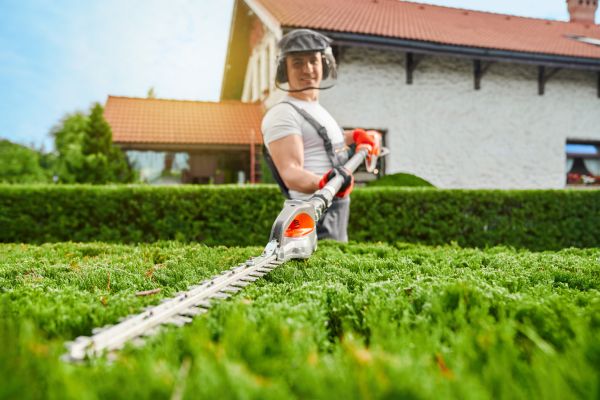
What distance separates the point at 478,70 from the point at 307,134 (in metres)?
11.2

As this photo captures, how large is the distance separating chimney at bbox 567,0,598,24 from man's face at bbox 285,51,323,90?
→ 19.5 metres

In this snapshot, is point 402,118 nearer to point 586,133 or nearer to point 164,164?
point 586,133

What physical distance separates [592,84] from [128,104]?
1458 centimetres

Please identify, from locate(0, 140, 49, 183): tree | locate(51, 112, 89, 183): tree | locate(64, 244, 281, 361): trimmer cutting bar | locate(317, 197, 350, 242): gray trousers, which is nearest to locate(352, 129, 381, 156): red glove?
locate(317, 197, 350, 242): gray trousers

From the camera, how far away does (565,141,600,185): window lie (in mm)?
14508

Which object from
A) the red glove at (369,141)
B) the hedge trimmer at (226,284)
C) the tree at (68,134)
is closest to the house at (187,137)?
the tree at (68,134)

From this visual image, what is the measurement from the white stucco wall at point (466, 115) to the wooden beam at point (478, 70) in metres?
0.12

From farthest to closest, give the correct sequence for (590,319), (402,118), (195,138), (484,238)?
(195,138)
(402,118)
(484,238)
(590,319)

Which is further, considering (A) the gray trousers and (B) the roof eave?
(B) the roof eave

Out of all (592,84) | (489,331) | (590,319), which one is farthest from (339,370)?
(592,84)

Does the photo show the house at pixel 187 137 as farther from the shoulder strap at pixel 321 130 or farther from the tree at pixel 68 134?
Answer: the shoulder strap at pixel 321 130

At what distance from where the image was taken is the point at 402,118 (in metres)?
12.3

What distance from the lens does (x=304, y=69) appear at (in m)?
3.39

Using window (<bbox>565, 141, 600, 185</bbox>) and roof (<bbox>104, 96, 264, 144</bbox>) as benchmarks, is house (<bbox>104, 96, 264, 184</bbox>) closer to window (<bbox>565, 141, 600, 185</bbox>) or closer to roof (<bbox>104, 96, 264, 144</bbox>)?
roof (<bbox>104, 96, 264, 144</bbox>)
